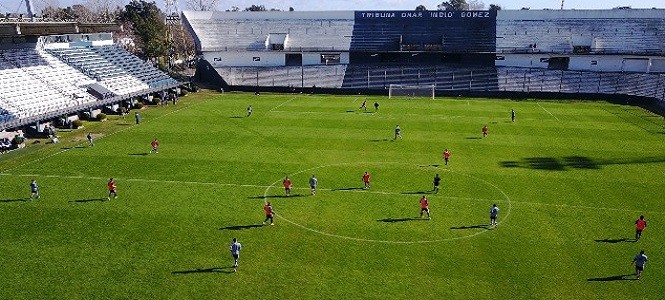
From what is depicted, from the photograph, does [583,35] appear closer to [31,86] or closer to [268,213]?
[268,213]

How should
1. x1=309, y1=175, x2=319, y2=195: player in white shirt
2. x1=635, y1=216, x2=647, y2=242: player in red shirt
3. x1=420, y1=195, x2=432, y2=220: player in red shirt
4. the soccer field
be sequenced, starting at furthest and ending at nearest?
x1=309, y1=175, x2=319, y2=195: player in white shirt, x1=420, y1=195, x2=432, y2=220: player in red shirt, x1=635, y1=216, x2=647, y2=242: player in red shirt, the soccer field

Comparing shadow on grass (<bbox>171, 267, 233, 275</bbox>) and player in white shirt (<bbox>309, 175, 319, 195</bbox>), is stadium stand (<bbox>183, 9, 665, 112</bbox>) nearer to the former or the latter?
player in white shirt (<bbox>309, 175, 319, 195</bbox>)

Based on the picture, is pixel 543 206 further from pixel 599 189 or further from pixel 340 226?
pixel 340 226

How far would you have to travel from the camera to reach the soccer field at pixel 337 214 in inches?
771

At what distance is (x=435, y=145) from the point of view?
40656 mm

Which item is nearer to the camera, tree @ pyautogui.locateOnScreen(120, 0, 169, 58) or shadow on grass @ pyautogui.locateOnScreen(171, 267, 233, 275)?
shadow on grass @ pyautogui.locateOnScreen(171, 267, 233, 275)

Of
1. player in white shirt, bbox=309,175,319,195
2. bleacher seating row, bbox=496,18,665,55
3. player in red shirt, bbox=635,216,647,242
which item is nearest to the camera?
player in red shirt, bbox=635,216,647,242

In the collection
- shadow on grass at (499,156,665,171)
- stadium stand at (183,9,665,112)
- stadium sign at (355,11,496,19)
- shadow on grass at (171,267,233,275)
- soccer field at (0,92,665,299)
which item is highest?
stadium sign at (355,11,496,19)


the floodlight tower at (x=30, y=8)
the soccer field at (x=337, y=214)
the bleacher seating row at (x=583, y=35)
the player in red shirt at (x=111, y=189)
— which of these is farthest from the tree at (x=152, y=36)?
the player in red shirt at (x=111, y=189)

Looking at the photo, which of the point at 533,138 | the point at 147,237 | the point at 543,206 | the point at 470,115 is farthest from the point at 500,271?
the point at 470,115

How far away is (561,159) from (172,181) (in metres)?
27.9

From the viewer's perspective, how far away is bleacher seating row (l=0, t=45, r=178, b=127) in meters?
46.0

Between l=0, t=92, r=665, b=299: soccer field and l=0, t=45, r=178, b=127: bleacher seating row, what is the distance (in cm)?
559

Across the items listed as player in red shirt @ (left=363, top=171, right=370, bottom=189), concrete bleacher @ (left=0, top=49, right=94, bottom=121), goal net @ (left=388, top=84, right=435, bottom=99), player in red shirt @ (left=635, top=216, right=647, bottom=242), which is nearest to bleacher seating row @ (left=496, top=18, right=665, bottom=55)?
goal net @ (left=388, top=84, right=435, bottom=99)
